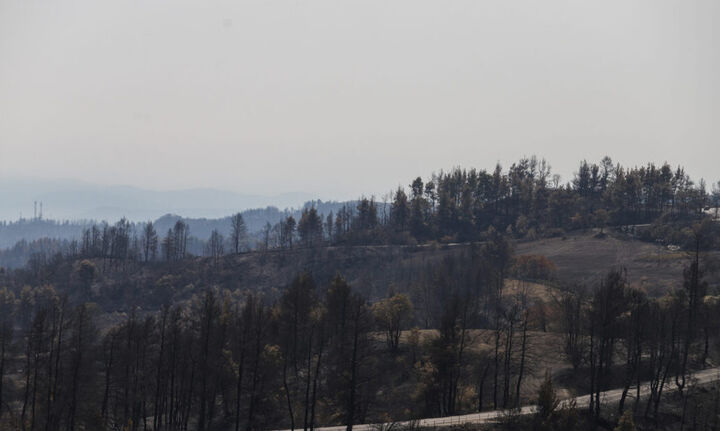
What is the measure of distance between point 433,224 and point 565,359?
373ft

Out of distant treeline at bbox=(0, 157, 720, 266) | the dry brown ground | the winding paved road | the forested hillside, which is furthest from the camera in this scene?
distant treeline at bbox=(0, 157, 720, 266)

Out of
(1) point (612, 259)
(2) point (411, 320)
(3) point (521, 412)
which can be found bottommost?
(2) point (411, 320)

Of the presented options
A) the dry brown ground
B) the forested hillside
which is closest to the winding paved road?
the forested hillside

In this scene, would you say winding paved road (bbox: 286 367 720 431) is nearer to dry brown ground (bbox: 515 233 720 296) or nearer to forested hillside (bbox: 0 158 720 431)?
forested hillside (bbox: 0 158 720 431)

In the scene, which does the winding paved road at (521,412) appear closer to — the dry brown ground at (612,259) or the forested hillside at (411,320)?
the forested hillside at (411,320)

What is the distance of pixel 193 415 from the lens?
54.6 metres

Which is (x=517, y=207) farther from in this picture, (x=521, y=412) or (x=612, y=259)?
(x=521, y=412)

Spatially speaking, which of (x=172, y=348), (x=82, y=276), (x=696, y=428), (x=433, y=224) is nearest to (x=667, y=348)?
(x=696, y=428)

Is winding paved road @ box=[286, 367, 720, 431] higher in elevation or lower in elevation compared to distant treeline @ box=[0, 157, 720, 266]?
lower

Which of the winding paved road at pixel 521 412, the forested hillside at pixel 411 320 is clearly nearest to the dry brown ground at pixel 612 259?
the forested hillside at pixel 411 320

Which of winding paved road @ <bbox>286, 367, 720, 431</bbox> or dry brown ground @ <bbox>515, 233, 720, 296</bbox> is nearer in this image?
winding paved road @ <bbox>286, 367, 720, 431</bbox>

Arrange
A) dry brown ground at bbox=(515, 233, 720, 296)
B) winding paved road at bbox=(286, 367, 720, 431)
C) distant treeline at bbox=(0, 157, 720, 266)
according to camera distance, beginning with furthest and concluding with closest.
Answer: distant treeline at bbox=(0, 157, 720, 266) < dry brown ground at bbox=(515, 233, 720, 296) < winding paved road at bbox=(286, 367, 720, 431)

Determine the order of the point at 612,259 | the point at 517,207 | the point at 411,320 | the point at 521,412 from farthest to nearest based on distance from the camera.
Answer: the point at 517,207
the point at 612,259
the point at 411,320
the point at 521,412


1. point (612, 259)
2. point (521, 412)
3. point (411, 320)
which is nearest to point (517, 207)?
point (612, 259)
